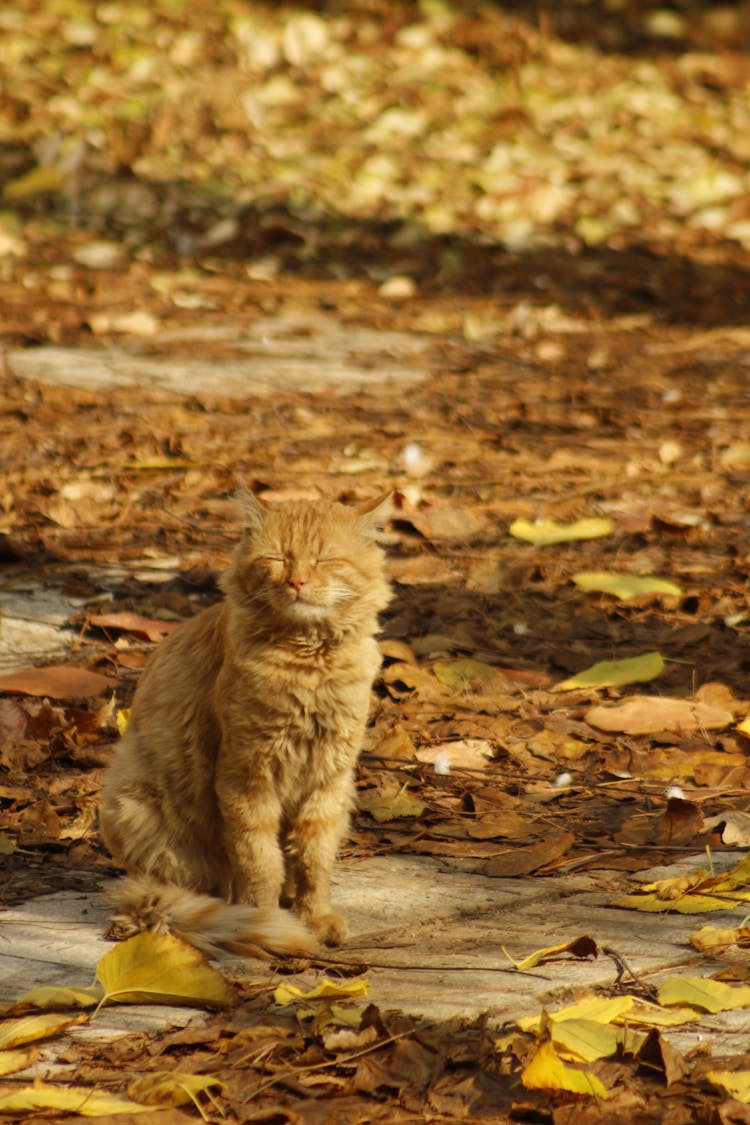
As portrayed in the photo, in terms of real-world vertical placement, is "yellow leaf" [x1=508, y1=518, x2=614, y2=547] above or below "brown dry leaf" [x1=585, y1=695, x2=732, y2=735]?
below

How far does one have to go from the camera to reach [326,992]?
2.96 metres

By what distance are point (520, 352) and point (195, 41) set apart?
4.86 m

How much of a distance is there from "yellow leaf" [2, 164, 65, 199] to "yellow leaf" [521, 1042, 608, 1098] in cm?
945

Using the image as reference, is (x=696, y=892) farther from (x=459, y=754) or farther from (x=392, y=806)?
(x=459, y=754)

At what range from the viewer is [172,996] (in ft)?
9.75

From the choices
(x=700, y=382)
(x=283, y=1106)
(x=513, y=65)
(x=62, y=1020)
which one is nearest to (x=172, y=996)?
(x=62, y=1020)

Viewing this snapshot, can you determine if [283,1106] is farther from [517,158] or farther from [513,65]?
[513,65]

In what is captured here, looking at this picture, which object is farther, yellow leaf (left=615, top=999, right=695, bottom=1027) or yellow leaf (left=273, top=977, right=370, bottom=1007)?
yellow leaf (left=273, top=977, right=370, bottom=1007)

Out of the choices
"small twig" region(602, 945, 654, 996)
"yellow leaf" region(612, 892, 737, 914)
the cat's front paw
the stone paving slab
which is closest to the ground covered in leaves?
the stone paving slab

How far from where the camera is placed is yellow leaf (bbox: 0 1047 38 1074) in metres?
2.68

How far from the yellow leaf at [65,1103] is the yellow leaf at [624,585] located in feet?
10.6

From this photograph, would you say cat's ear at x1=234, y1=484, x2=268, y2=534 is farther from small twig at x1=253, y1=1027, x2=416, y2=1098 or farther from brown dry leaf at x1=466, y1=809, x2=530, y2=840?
small twig at x1=253, y1=1027, x2=416, y2=1098

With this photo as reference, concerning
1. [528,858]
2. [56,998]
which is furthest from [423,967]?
[56,998]

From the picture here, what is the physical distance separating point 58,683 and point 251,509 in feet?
4.24
